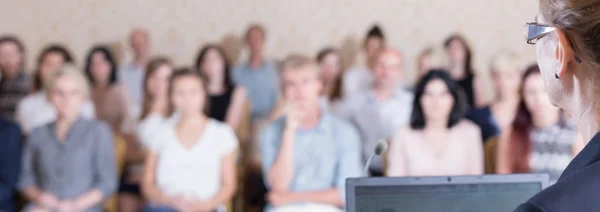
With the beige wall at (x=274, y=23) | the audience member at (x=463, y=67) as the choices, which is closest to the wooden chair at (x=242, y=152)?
the beige wall at (x=274, y=23)

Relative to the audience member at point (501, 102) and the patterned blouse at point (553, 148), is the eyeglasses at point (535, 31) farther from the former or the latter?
the audience member at point (501, 102)

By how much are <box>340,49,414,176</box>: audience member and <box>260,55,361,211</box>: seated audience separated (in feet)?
1.20

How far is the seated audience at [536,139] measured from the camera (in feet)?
11.5

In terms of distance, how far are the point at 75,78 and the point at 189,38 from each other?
0.84 meters

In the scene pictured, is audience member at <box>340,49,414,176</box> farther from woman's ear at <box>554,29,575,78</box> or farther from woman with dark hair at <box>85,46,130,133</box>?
woman's ear at <box>554,29,575,78</box>

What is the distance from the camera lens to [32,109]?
4.08 m

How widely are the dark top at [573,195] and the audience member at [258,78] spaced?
3.43 metres

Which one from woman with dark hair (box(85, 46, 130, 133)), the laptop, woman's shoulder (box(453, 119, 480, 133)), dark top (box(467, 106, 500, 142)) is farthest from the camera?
woman with dark hair (box(85, 46, 130, 133))

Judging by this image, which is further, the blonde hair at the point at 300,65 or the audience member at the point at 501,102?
the audience member at the point at 501,102

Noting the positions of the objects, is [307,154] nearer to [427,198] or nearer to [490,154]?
[490,154]

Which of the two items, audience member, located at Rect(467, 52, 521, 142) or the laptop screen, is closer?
the laptop screen

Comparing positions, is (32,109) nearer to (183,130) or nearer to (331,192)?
(183,130)

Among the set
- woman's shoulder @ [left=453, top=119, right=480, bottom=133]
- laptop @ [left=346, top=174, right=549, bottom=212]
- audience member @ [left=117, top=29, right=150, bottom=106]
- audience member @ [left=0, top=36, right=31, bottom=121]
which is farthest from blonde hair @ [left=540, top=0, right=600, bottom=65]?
audience member @ [left=0, top=36, right=31, bottom=121]

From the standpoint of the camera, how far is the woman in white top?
3.61m
